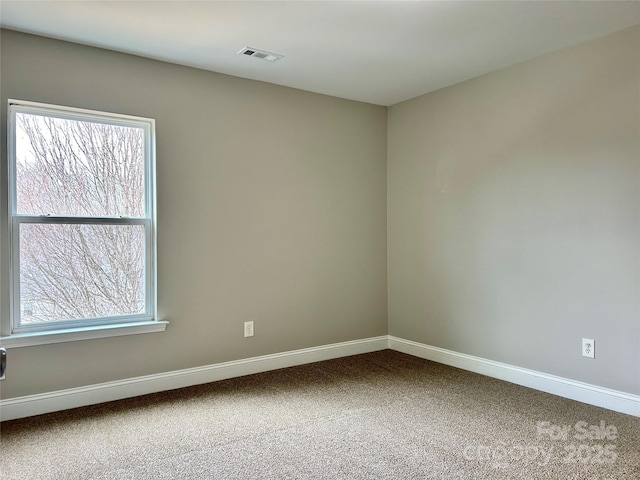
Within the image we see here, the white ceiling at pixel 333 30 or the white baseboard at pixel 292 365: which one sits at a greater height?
the white ceiling at pixel 333 30

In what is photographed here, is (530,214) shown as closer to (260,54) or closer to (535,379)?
(535,379)

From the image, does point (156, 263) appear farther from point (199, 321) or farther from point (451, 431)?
point (451, 431)

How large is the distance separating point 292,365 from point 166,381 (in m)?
1.08

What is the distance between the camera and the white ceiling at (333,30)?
250 cm

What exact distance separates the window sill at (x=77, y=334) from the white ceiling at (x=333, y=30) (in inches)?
73.7

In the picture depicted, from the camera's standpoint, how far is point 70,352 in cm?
293

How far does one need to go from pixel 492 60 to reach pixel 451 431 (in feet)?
8.42

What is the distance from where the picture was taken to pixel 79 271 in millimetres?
3010

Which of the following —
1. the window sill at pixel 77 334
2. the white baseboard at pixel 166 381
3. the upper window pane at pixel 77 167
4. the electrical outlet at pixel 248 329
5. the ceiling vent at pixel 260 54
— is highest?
the ceiling vent at pixel 260 54

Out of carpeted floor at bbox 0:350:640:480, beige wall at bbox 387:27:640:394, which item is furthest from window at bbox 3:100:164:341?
beige wall at bbox 387:27:640:394

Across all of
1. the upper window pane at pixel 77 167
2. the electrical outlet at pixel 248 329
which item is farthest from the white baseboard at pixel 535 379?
the upper window pane at pixel 77 167

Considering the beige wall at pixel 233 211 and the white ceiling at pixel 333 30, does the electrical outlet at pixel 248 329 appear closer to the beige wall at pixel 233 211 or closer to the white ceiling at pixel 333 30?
the beige wall at pixel 233 211

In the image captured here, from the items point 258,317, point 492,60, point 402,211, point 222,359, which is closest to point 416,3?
point 492,60

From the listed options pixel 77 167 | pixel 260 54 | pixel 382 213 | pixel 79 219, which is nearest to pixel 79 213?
pixel 79 219
